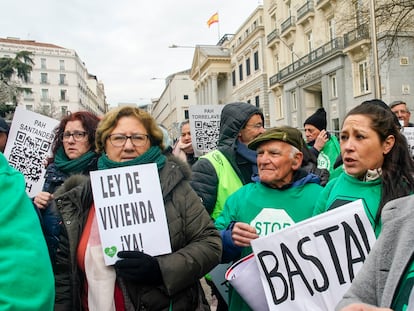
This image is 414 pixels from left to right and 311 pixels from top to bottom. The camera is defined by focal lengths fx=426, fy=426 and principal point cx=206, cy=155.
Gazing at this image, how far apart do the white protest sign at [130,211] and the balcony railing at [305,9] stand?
3290cm

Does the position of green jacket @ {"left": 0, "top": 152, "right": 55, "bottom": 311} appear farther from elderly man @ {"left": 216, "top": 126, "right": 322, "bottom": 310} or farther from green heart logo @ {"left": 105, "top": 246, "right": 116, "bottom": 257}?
elderly man @ {"left": 216, "top": 126, "right": 322, "bottom": 310}

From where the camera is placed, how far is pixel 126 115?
8.14ft

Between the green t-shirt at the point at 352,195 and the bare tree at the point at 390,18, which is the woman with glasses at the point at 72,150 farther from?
the bare tree at the point at 390,18

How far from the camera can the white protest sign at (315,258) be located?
203 centimetres

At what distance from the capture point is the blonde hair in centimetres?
→ 245

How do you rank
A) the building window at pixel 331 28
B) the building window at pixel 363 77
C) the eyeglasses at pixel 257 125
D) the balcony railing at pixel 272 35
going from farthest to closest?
the balcony railing at pixel 272 35
the building window at pixel 331 28
the building window at pixel 363 77
the eyeglasses at pixel 257 125

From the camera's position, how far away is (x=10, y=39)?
89.2m

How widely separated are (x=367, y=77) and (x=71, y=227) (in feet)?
86.6

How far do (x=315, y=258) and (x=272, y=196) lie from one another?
0.54m

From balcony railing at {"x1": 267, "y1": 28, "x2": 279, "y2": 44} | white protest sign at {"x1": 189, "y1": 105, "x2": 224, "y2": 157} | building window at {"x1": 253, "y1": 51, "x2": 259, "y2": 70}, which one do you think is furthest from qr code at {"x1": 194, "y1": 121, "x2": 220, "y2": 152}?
building window at {"x1": 253, "y1": 51, "x2": 259, "y2": 70}

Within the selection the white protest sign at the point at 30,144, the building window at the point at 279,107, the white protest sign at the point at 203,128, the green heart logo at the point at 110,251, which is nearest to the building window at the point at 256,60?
the building window at the point at 279,107

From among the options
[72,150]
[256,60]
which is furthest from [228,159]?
[256,60]

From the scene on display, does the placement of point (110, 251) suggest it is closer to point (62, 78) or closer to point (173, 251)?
point (173, 251)

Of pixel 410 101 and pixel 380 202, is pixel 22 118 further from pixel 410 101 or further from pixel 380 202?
pixel 410 101
